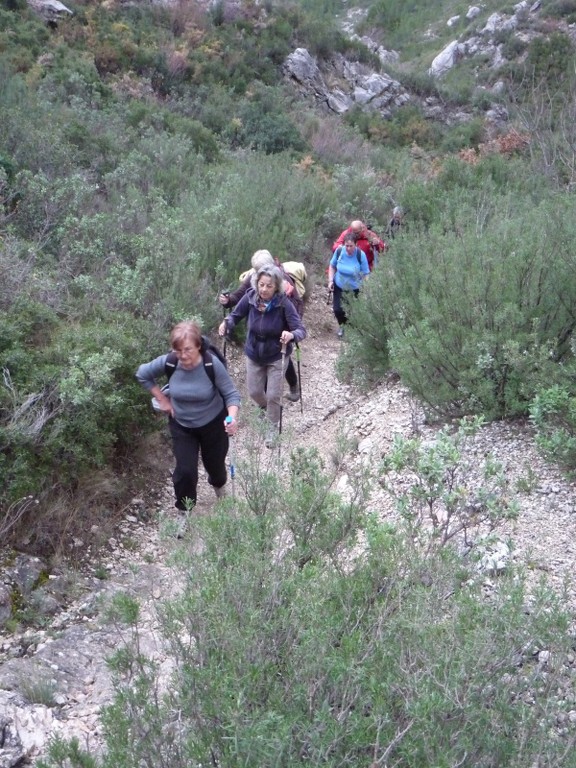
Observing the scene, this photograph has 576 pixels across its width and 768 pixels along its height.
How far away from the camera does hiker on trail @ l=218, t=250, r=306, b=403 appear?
21.4 feet

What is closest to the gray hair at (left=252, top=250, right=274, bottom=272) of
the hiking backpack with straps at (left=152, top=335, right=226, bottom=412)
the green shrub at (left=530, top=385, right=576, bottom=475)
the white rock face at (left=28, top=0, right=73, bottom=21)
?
the hiking backpack with straps at (left=152, top=335, right=226, bottom=412)

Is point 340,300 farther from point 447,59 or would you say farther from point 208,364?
point 447,59

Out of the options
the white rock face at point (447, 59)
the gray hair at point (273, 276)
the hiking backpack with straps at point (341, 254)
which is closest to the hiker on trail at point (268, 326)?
the gray hair at point (273, 276)

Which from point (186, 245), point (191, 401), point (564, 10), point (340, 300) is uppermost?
point (191, 401)

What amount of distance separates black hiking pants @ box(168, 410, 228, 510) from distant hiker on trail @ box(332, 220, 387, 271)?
185 inches

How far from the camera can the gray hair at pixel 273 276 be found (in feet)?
19.1

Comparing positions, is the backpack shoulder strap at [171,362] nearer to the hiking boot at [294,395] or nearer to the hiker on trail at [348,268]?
the hiking boot at [294,395]

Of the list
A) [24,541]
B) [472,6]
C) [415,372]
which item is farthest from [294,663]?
[472,6]

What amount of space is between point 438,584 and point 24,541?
282 cm

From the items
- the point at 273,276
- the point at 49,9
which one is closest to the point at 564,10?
the point at 49,9

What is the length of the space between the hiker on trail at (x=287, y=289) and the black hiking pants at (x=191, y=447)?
168cm

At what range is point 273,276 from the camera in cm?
586

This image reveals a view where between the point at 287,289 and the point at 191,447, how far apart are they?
6.27ft

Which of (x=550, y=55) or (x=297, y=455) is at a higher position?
(x=297, y=455)
